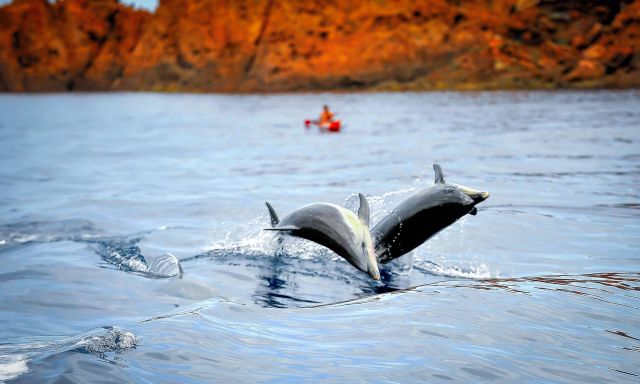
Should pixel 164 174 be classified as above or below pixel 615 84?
below

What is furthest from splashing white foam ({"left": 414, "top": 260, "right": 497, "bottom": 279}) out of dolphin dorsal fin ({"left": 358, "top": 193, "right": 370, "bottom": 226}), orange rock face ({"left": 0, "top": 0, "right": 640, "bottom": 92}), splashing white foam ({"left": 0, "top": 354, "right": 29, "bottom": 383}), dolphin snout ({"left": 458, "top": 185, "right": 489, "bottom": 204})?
orange rock face ({"left": 0, "top": 0, "right": 640, "bottom": 92})

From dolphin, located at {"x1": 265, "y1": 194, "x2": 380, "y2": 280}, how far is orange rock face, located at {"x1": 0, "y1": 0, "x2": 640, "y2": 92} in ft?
303

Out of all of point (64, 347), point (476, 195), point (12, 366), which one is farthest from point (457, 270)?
point (12, 366)

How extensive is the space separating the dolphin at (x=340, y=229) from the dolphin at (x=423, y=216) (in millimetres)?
679

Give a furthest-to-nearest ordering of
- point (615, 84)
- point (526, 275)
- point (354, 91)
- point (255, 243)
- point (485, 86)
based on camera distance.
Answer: point (354, 91)
point (485, 86)
point (615, 84)
point (255, 243)
point (526, 275)

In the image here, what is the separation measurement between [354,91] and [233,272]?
118m

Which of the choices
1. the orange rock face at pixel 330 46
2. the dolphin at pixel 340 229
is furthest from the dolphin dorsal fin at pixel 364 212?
the orange rock face at pixel 330 46

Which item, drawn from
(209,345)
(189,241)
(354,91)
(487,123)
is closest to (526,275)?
(209,345)

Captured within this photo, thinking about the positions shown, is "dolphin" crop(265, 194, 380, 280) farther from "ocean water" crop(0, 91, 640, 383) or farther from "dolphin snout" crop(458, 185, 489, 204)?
"dolphin snout" crop(458, 185, 489, 204)

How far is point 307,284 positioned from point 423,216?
1.76 m

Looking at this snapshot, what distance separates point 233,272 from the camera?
A: 10.0m

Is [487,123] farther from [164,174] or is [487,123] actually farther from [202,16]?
[202,16]

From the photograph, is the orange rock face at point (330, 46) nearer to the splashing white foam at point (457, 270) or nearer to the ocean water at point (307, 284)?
the ocean water at point (307, 284)

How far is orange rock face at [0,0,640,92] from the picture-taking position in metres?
102
